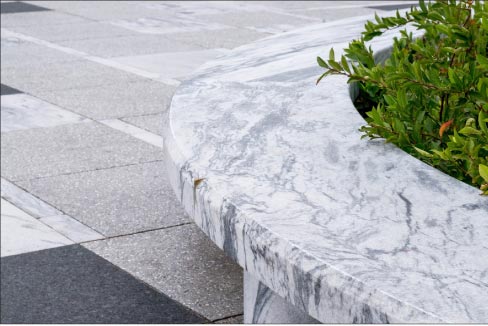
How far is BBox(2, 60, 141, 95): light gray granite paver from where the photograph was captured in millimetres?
7895

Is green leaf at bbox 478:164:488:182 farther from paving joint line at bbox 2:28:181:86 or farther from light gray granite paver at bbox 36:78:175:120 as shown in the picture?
paving joint line at bbox 2:28:181:86

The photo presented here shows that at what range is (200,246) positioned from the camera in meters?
4.36

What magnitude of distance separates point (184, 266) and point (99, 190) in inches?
48.2

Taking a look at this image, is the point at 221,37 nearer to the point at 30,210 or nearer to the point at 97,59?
the point at 97,59

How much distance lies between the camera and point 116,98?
24.5 ft

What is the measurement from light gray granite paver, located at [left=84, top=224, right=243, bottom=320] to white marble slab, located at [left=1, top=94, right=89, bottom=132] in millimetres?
2398

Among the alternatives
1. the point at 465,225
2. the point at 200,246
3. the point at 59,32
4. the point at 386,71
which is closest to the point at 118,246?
the point at 200,246

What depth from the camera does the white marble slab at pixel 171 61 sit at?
336 inches

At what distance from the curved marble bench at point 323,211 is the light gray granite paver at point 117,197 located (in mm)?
1580

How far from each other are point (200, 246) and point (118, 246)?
412mm

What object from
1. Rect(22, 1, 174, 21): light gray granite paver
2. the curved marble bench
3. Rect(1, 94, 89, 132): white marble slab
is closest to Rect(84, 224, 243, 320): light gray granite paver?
the curved marble bench

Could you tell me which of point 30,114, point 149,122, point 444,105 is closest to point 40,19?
point 30,114

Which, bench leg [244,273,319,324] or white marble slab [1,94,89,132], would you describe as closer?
bench leg [244,273,319,324]

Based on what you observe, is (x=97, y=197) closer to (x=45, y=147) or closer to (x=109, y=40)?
(x=45, y=147)
